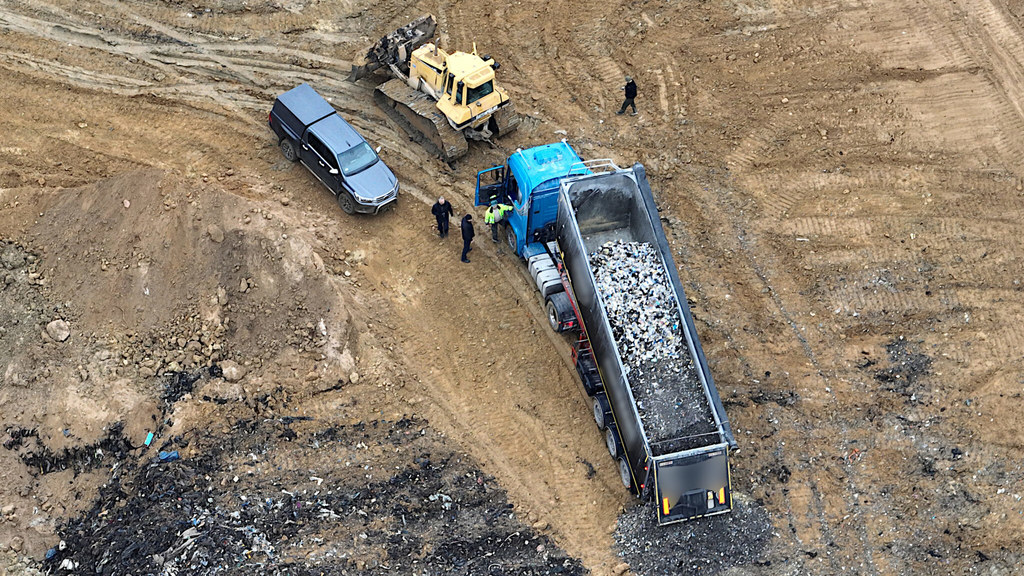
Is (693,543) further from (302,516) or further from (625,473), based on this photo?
(302,516)

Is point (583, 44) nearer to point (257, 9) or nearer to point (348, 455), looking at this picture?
point (257, 9)

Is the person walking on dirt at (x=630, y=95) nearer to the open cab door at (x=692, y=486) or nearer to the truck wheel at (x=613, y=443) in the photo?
the truck wheel at (x=613, y=443)

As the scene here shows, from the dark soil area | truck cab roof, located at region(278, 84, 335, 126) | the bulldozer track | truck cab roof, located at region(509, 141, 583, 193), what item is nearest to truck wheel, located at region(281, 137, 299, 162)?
truck cab roof, located at region(278, 84, 335, 126)

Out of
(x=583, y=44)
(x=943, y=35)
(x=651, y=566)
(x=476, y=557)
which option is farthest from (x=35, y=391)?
(x=943, y=35)

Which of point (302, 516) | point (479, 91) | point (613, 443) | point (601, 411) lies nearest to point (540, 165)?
point (479, 91)

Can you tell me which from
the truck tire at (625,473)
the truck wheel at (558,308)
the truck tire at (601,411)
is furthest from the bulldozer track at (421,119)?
the truck tire at (625,473)

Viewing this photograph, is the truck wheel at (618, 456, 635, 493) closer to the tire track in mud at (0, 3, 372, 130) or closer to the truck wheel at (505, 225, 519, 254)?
the truck wheel at (505, 225, 519, 254)

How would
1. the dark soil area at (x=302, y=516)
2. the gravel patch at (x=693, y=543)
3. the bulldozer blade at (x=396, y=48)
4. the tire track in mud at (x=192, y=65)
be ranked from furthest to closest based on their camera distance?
the tire track in mud at (x=192, y=65), the bulldozer blade at (x=396, y=48), the gravel patch at (x=693, y=543), the dark soil area at (x=302, y=516)
